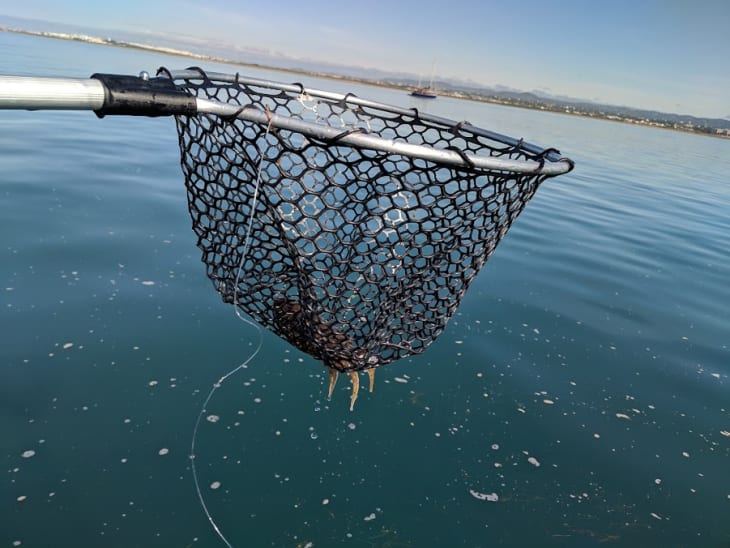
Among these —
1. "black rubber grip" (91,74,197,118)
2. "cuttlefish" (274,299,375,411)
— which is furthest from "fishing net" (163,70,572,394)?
"black rubber grip" (91,74,197,118)

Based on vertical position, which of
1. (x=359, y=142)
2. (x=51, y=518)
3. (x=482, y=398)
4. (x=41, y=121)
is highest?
(x=359, y=142)

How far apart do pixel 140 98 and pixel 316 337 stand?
118 cm

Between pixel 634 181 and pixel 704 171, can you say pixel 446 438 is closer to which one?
pixel 634 181

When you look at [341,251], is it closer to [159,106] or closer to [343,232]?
[343,232]

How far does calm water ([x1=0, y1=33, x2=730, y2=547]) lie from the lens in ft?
8.32

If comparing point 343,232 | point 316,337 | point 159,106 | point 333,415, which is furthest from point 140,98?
point 333,415

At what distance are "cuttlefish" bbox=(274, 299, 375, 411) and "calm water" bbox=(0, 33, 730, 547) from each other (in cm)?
89

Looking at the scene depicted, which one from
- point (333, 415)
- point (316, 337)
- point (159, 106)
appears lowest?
point (333, 415)

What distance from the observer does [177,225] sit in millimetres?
5699

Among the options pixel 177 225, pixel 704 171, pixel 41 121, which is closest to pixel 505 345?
pixel 177 225

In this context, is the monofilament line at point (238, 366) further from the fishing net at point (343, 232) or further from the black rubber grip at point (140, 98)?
the black rubber grip at point (140, 98)

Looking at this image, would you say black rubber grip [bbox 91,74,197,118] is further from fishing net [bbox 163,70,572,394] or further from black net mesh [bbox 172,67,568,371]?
black net mesh [bbox 172,67,568,371]

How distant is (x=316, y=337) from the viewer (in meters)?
2.19

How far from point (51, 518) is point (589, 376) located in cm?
364
